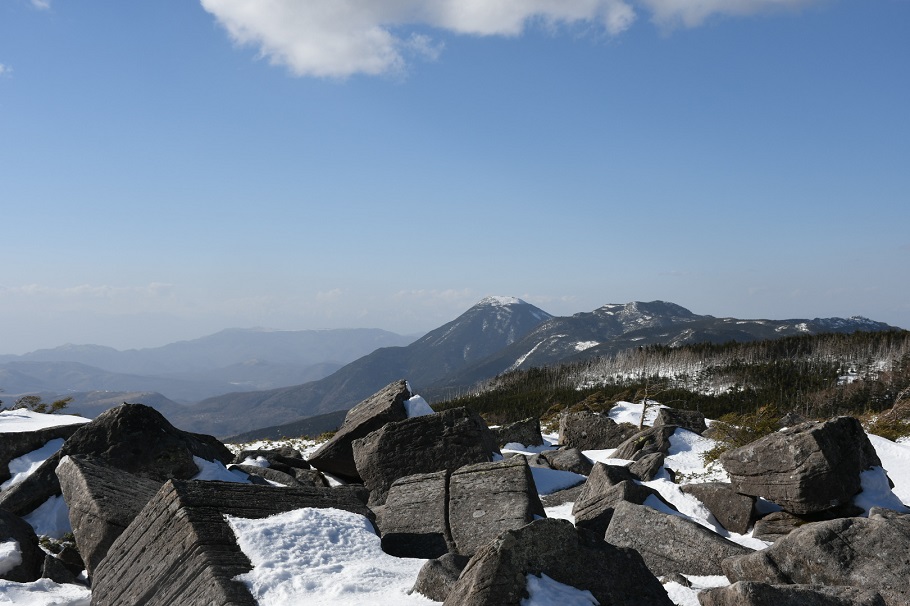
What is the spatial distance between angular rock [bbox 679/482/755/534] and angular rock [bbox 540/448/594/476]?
15.4 ft

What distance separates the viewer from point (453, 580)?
6.64 metres

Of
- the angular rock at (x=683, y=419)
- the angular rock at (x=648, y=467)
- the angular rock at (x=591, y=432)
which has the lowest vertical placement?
the angular rock at (x=591, y=432)

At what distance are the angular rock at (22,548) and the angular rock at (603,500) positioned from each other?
9319 millimetres

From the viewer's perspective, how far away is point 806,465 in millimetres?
12328

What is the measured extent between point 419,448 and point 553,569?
8823 mm

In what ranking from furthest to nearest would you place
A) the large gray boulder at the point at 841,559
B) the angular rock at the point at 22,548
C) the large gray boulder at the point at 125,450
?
the large gray boulder at the point at 125,450
the angular rock at the point at 22,548
the large gray boulder at the point at 841,559

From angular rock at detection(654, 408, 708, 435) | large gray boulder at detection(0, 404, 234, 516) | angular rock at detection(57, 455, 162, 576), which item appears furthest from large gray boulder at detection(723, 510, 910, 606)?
angular rock at detection(654, 408, 708, 435)

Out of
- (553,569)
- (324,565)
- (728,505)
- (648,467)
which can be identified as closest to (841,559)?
(728,505)

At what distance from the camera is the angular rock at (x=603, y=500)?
11234 millimetres

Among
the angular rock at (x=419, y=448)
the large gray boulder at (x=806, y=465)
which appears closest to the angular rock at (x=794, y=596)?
the large gray boulder at (x=806, y=465)

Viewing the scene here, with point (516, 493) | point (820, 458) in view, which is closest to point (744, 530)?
point (820, 458)

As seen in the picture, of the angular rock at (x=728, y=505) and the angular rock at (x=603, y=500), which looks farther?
the angular rock at (x=728, y=505)

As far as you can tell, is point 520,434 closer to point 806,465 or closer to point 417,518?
point 806,465

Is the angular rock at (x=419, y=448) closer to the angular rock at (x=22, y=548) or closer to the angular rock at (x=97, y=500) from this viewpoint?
the angular rock at (x=97, y=500)
